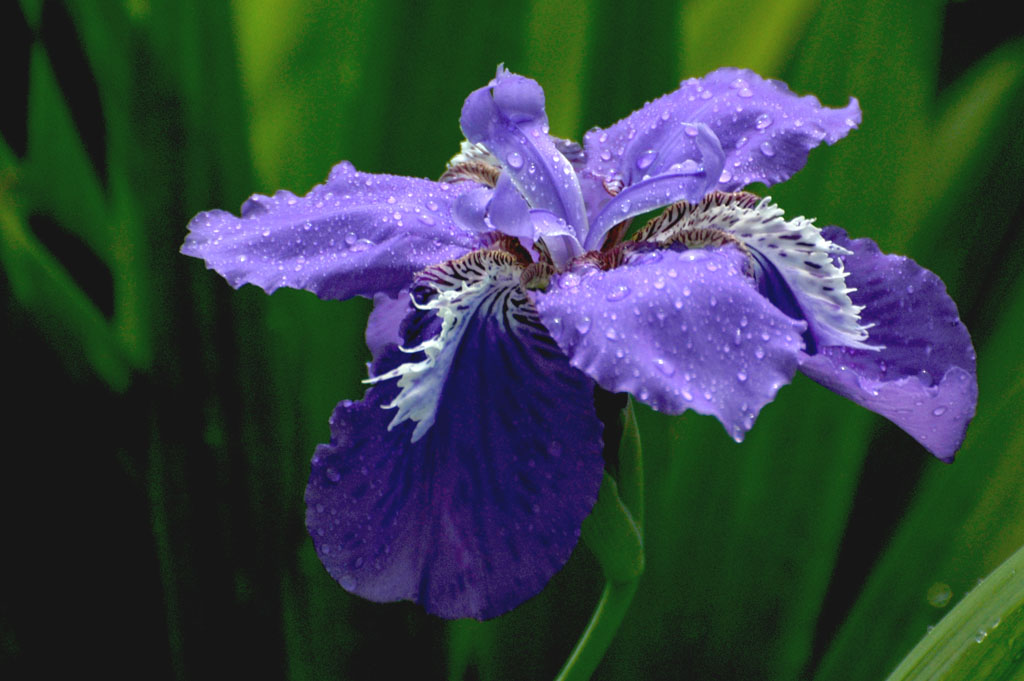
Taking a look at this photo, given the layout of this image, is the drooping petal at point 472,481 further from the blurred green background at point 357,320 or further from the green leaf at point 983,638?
the blurred green background at point 357,320

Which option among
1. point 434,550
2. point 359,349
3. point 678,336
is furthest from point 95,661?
point 678,336

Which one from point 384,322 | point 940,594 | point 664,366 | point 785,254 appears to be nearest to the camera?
point 664,366

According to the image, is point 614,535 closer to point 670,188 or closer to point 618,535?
point 618,535

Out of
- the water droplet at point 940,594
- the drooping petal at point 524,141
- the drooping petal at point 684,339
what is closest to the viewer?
the drooping petal at point 684,339

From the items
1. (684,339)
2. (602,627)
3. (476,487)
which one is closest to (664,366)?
(684,339)

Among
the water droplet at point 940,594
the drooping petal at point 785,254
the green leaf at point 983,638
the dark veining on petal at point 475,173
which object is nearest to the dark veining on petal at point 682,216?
the drooping petal at point 785,254

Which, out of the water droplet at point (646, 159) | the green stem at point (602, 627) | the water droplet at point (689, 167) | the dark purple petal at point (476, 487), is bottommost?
the green stem at point (602, 627)
